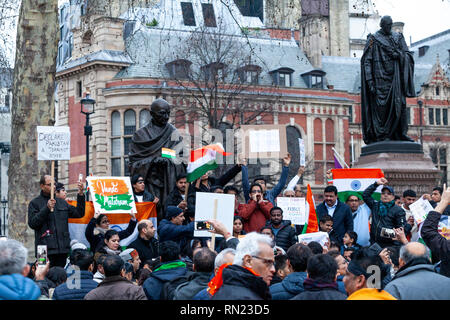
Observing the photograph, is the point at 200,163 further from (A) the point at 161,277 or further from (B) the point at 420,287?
(B) the point at 420,287

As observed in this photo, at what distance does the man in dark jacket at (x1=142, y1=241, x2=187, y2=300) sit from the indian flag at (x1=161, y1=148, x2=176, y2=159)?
3.67m

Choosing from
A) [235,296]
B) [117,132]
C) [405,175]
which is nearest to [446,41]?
[117,132]

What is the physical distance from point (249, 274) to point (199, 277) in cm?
128

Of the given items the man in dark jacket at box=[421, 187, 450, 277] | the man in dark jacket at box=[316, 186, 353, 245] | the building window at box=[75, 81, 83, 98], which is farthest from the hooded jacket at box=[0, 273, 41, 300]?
the building window at box=[75, 81, 83, 98]

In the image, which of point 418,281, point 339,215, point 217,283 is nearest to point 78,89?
point 339,215

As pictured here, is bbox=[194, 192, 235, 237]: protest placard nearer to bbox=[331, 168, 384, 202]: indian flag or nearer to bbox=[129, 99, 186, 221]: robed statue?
bbox=[129, 99, 186, 221]: robed statue

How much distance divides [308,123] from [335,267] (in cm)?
4907

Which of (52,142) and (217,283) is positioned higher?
(52,142)

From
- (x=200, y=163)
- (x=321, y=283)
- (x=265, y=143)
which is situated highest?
(x=265, y=143)

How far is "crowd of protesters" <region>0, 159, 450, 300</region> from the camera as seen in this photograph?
17.9 ft

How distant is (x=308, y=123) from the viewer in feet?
178

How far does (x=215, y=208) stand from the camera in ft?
29.5

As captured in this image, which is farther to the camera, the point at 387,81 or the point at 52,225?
the point at 387,81
